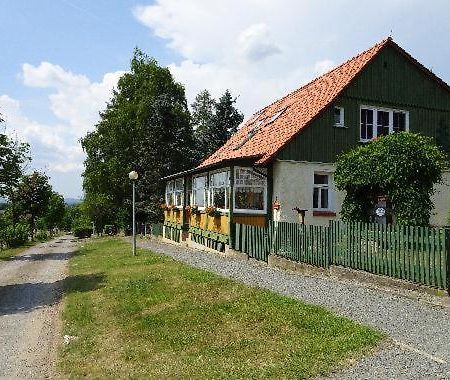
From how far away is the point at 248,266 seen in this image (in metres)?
15.7

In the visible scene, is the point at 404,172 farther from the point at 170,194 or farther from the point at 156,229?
the point at 156,229

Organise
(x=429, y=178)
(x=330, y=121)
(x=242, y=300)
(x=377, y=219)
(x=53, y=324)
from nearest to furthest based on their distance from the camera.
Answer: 1. (x=242, y=300)
2. (x=53, y=324)
3. (x=429, y=178)
4. (x=377, y=219)
5. (x=330, y=121)

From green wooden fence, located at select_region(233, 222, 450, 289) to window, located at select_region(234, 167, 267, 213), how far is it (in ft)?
6.15

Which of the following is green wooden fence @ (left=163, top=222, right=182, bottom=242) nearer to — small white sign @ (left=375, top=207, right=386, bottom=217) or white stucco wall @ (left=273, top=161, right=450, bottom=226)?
white stucco wall @ (left=273, top=161, right=450, bottom=226)

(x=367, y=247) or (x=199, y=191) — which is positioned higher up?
(x=199, y=191)

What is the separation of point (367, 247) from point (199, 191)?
13467 mm

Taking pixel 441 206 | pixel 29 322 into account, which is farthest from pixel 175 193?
pixel 29 322

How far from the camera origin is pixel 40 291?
15938 mm

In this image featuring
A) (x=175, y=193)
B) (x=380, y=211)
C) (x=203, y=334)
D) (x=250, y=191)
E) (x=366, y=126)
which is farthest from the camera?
(x=175, y=193)

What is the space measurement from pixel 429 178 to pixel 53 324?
12.0 metres

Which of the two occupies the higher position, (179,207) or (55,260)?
(179,207)

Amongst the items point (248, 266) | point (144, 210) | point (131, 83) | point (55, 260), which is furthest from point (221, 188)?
point (131, 83)

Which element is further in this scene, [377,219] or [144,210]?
[144,210]

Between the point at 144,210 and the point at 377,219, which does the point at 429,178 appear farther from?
the point at 144,210
